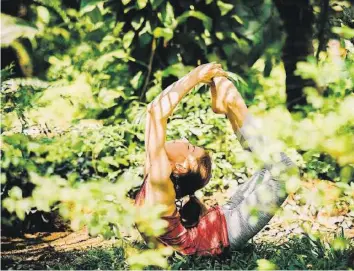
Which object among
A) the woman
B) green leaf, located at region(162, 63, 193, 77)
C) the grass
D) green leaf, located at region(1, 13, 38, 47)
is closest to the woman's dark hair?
the woman

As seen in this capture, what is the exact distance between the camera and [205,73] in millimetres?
2812

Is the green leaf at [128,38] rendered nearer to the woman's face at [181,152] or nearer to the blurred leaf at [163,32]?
the blurred leaf at [163,32]

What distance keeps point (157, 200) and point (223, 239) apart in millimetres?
482

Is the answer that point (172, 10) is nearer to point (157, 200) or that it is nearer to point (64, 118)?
point (64, 118)

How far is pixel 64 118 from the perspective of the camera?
5562 millimetres

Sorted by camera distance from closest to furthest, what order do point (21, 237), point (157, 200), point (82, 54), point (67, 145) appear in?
point (157, 200)
point (21, 237)
point (67, 145)
point (82, 54)

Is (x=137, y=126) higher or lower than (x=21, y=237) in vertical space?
higher

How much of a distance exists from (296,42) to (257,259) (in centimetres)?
341

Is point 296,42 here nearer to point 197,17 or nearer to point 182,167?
point 197,17

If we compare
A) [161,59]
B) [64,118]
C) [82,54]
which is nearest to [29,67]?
[82,54]

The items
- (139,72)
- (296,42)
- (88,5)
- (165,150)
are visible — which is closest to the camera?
(165,150)

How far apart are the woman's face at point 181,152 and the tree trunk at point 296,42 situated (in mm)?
2999

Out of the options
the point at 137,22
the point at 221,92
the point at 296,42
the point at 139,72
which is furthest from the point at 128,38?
the point at 221,92

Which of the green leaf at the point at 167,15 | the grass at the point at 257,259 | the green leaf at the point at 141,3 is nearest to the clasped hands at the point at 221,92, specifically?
the grass at the point at 257,259
